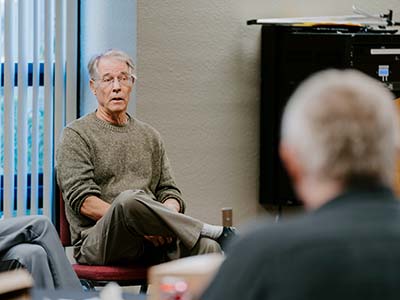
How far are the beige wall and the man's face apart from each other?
3.48ft

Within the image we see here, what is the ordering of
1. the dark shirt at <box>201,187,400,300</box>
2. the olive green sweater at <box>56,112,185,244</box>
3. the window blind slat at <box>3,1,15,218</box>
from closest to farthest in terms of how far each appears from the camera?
the dark shirt at <box>201,187,400,300</box> < the olive green sweater at <box>56,112,185,244</box> < the window blind slat at <box>3,1,15,218</box>

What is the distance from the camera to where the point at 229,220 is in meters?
4.06

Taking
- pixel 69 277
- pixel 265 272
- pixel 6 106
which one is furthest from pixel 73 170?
pixel 265 272

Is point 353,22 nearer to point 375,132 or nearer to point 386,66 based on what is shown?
point 386,66

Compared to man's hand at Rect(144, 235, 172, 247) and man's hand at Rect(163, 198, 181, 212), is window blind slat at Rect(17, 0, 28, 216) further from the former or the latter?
man's hand at Rect(144, 235, 172, 247)

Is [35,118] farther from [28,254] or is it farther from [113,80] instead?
[28,254]

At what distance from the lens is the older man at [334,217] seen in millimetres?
1437

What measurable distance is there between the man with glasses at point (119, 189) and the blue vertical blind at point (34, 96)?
116 cm

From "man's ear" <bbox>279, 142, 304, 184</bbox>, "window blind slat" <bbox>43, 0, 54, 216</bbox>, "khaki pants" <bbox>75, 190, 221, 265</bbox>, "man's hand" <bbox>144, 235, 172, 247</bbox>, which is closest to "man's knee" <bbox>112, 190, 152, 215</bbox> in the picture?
"khaki pants" <bbox>75, 190, 221, 265</bbox>

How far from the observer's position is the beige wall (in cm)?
556

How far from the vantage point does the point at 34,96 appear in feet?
18.2

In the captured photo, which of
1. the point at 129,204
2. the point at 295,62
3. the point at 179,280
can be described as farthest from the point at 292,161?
the point at 295,62

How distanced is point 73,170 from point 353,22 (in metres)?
2.23

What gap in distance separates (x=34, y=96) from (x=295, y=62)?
1.54m
